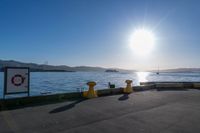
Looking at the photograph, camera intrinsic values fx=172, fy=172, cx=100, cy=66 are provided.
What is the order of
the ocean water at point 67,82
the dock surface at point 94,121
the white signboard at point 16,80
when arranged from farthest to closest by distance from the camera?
1. the ocean water at point 67,82
2. the white signboard at point 16,80
3. the dock surface at point 94,121

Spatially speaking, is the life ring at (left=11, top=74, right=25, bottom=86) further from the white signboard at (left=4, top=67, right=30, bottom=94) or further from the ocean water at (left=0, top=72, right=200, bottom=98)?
the ocean water at (left=0, top=72, right=200, bottom=98)

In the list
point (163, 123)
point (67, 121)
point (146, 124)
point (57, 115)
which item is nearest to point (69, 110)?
point (57, 115)

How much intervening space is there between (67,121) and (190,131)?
335 cm

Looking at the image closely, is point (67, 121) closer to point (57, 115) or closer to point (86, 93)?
point (57, 115)

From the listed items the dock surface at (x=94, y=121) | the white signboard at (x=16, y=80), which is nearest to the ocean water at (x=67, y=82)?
the white signboard at (x=16, y=80)

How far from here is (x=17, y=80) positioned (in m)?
7.29

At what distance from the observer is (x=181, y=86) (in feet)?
52.1

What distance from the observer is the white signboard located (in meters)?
7.00

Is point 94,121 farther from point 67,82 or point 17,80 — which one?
point 67,82

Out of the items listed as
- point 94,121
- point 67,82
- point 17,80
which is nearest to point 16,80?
point 17,80

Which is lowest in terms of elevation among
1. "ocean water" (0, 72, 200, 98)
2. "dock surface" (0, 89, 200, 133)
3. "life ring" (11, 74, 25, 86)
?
"ocean water" (0, 72, 200, 98)

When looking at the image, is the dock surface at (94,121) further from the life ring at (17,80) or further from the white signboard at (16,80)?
the life ring at (17,80)

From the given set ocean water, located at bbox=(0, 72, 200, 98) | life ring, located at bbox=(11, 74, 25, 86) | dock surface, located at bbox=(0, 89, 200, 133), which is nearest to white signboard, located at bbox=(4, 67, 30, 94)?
life ring, located at bbox=(11, 74, 25, 86)

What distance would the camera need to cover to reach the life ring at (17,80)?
7.17m
